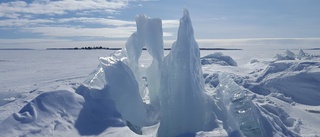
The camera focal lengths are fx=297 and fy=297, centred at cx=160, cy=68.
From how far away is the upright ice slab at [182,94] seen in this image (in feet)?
18.7

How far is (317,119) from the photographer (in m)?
7.37

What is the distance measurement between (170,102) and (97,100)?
148 centimetres

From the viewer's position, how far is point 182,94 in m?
5.87

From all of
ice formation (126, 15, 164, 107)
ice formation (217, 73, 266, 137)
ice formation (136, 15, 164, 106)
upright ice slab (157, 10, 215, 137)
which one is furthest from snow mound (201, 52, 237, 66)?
upright ice slab (157, 10, 215, 137)

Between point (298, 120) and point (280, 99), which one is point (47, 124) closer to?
point (298, 120)

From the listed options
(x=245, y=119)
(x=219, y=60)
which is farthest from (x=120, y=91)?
(x=219, y=60)

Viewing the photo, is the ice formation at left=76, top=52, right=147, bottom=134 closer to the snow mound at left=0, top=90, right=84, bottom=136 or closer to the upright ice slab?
the snow mound at left=0, top=90, right=84, bottom=136

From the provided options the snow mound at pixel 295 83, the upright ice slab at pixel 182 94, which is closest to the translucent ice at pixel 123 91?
the upright ice slab at pixel 182 94

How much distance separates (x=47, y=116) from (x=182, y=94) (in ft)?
8.29

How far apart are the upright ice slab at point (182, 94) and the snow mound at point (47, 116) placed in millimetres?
1679

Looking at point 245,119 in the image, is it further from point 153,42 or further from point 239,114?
point 153,42

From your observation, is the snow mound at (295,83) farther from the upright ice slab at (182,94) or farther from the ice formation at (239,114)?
the upright ice slab at (182,94)

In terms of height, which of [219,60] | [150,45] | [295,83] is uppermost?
[150,45]

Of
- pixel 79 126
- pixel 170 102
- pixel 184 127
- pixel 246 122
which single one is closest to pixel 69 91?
pixel 79 126
